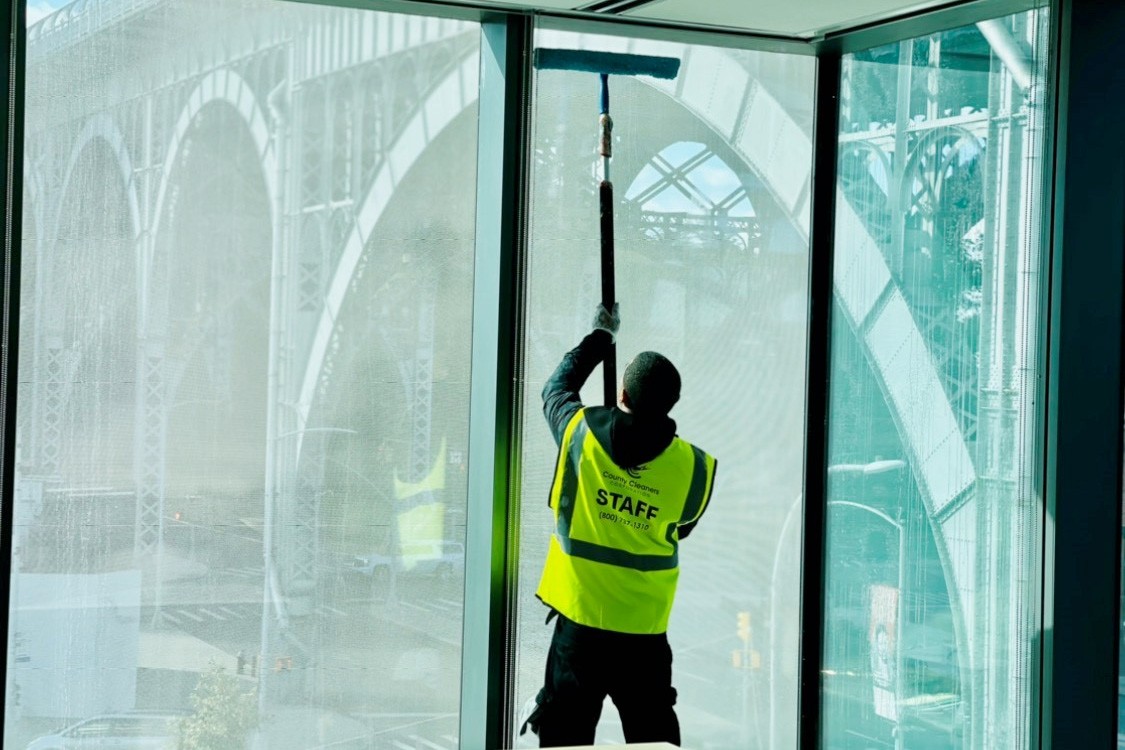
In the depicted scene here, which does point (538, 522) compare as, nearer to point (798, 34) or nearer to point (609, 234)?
point (609, 234)

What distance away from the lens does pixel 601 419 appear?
321 centimetres

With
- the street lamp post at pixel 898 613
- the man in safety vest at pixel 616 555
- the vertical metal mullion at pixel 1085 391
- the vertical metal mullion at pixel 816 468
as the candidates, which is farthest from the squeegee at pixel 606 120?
the vertical metal mullion at pixel 1085 391

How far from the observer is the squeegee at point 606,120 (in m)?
3.44

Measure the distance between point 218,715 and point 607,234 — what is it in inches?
60.5

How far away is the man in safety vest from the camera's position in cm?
321

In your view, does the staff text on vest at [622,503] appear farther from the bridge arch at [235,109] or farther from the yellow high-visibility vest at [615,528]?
the bridge arch at [235,109]

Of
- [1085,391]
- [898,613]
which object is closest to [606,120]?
[1085,391]

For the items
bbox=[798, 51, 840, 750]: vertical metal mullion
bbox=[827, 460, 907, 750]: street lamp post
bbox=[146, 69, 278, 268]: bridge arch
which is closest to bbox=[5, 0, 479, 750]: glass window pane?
bbox=[146, 69, 278, 268]: bridge arch

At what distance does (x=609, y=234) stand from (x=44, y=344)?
138 centimetres

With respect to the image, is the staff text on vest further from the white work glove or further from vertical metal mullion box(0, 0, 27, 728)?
vertical metal mullion box(0, 0, 27, 728)

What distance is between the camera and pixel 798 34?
3777 mm

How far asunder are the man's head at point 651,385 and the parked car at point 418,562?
2.28 ft

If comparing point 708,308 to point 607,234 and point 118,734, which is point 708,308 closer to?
point 607,234

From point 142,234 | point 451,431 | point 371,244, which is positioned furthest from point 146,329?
point 451,431
